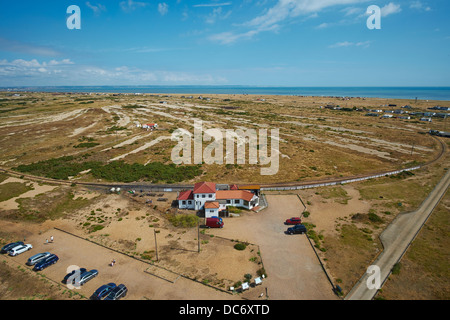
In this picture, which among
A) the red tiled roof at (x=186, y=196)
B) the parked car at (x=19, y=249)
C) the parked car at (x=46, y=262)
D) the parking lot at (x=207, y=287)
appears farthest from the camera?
the red tiled roof at (x=186, y=196)

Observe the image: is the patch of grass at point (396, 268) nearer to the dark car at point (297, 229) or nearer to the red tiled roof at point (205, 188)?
the dark car at point (297, 229)

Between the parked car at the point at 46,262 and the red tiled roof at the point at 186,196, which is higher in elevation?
the red tiled roof at the point at 186,196

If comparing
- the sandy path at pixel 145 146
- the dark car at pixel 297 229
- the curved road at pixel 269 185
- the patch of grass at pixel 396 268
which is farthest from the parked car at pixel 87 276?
the sandy path at pixel 145 146

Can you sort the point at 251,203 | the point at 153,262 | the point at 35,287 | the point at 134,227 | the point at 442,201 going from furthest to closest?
1. the point at 442,201
2. the point at 251,203
3. the point at 134,227
4. the point at 153,262
5. the point at 35,287

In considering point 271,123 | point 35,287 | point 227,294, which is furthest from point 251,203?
point 271,123

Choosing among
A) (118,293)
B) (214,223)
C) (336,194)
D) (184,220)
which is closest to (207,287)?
(118,293)

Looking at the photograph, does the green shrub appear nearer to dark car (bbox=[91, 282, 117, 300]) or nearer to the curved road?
the curved road

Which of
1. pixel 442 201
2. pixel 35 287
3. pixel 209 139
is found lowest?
pixel 35 287
